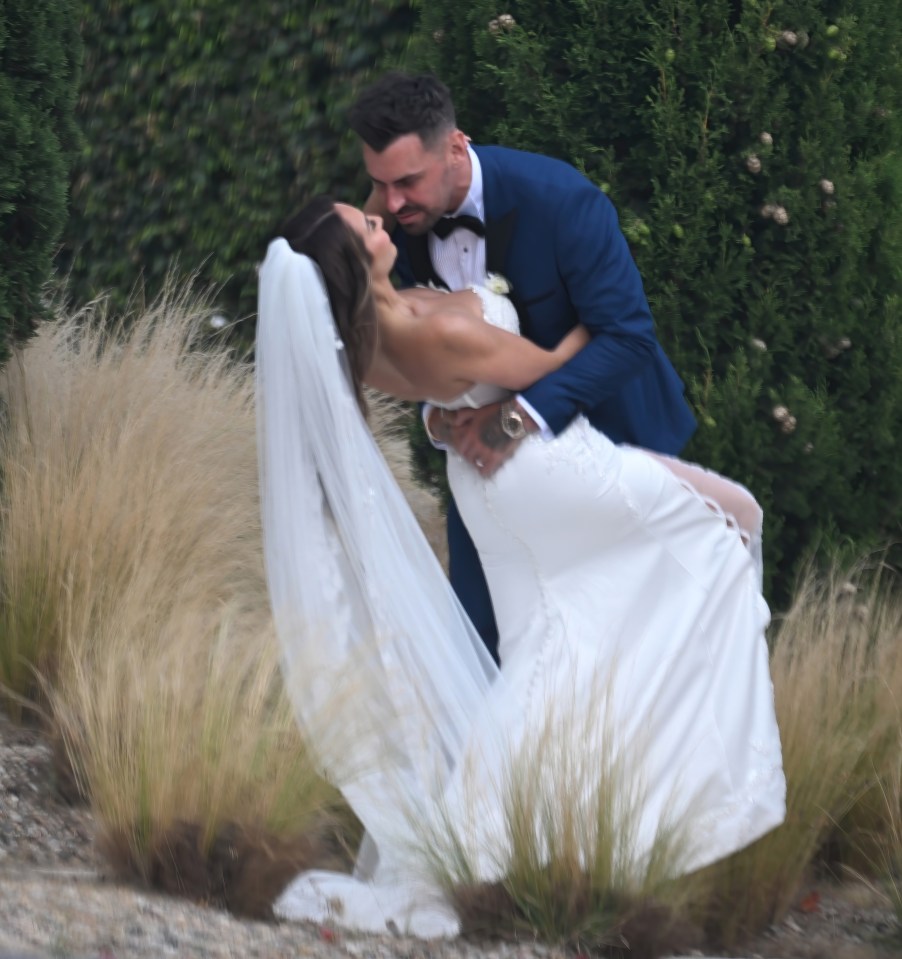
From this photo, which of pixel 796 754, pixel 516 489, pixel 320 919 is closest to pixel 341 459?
pixel 516 489

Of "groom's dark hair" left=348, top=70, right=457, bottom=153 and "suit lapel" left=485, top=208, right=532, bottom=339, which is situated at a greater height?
"groom's dark hair" left=348, top=70, right=457, bottom=153

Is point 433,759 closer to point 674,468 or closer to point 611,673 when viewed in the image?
point 611,673

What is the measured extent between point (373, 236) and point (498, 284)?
13.8 inches

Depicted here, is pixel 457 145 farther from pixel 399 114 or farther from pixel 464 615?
pixel 464 615

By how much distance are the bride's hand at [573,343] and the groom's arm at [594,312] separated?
0.12 ft

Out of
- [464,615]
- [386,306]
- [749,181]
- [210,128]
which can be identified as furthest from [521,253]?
[210,128]

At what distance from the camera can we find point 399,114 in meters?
3.45

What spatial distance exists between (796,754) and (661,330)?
153cm

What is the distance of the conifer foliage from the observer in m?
4.82

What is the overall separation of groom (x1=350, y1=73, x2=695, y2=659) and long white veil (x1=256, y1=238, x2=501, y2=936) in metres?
0.30

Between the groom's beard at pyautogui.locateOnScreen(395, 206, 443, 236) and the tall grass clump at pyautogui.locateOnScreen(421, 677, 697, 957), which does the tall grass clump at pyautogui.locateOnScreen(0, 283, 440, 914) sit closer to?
the tall grass clump at pyautogui.locateOnScreen(421, 677, 697, 957)

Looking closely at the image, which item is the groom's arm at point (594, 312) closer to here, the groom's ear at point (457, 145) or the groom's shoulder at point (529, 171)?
the groom's shoulder at point (529, 171)

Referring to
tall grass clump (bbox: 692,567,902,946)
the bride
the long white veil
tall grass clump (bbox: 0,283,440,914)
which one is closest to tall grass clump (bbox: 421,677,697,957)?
the bride

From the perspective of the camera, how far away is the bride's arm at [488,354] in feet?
11.3
